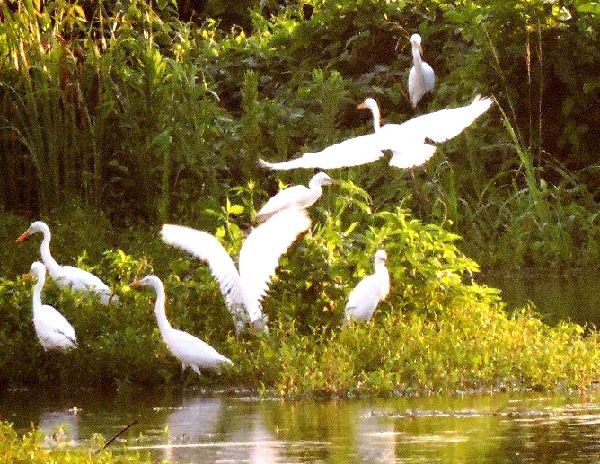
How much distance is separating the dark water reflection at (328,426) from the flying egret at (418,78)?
874cm

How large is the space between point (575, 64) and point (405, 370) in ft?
28.5

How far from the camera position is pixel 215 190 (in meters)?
15.5

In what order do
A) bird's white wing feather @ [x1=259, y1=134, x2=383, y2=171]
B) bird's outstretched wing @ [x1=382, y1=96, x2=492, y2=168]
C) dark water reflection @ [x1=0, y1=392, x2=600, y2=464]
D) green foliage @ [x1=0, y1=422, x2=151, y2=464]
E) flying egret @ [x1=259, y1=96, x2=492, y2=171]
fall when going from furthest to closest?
bird's outstretched wing @ [x1=382, y1=96, x2=492, y2=168]
flying egret @ [x1=259, y1=96, x2=492, y2=171]
bird's white wing feather @ [x1=259, y1=134, x2=383, y2=171]
dark water reflection @ [x1=0, y1=392, x2=600, y2=464]
green foliage @ [x1=0, y1=422, x2=151, y2=464]

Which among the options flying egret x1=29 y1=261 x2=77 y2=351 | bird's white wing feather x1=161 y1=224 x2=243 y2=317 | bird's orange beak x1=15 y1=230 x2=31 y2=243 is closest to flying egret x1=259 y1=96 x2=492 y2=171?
bird's white wing feather x1=161 y1=224 x2=243 y2=317

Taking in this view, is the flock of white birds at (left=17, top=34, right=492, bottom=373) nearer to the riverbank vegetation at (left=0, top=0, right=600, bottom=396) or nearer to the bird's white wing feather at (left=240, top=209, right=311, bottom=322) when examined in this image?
the bird's white wing feather at (left=240, top=209, right=311, bottom=322)

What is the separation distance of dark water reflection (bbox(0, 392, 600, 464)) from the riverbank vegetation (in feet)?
1.29

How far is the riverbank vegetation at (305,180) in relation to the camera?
1079 cm

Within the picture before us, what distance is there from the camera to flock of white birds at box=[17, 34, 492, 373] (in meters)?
10.7

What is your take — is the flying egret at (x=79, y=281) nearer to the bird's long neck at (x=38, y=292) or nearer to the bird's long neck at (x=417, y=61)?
the bird's long neck at (x=38, y=292)

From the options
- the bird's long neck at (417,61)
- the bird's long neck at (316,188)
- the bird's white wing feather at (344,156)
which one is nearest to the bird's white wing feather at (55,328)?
the bird's white wing feather at (344,156)

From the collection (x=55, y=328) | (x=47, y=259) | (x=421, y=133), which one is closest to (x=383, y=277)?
(x=421, y=133)

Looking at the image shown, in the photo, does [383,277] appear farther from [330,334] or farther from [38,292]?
[38,292]

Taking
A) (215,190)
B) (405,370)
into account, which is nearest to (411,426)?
(405,370)

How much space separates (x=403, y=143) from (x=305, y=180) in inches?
184
